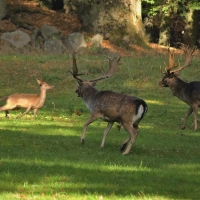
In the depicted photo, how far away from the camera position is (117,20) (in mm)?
35844

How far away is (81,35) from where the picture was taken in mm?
34156

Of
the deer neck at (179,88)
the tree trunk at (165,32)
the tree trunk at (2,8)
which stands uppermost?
the tree trunk at (2,8)

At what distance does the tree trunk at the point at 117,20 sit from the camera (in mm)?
35656

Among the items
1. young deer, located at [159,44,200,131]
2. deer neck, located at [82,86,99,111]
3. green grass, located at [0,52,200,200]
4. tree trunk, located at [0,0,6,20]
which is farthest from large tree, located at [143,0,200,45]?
deer neck, located at [82,86,99,111]

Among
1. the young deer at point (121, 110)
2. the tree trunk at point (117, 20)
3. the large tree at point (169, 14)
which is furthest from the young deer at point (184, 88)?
the large tree at point (169, 14)

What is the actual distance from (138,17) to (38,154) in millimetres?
25731

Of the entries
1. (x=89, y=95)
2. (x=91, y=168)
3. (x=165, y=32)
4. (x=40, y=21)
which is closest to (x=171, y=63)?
(x=89, y=95)

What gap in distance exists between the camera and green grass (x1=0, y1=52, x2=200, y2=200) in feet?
28.3

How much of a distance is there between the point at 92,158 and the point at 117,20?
25310 mm

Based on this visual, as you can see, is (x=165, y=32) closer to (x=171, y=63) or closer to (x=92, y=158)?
(x=171, y=63)

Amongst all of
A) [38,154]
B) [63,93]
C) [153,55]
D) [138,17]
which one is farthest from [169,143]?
[138,17]

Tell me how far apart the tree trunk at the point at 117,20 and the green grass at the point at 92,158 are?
12.4 metres

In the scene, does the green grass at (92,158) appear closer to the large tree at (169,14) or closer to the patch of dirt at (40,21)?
the patch of dirt at (40,21)

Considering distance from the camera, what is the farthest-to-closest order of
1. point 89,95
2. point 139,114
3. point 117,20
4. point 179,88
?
point 117,20
point 179,88
point 89,95
point 139,114
